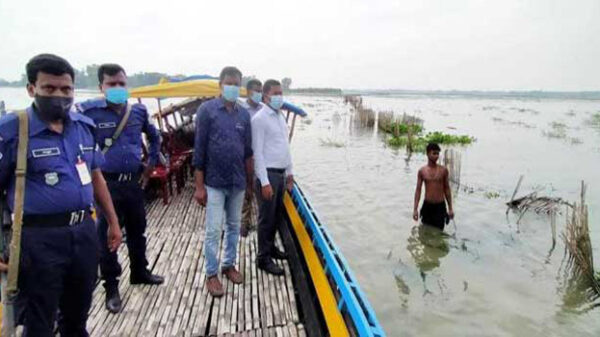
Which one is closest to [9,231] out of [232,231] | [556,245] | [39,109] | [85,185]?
[85,185]

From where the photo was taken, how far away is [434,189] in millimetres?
5688

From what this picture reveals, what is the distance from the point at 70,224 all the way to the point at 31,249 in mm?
190

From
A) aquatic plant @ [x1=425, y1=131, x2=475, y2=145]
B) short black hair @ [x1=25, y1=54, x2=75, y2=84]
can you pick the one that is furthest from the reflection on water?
aquatic plant @ [x1=425, y1=131, x2=475, y2=145]

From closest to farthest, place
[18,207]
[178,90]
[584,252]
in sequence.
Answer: [18,207]
[584,252]
[178,90]

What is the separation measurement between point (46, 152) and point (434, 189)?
200 inches

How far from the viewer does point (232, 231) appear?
3334 millimetres

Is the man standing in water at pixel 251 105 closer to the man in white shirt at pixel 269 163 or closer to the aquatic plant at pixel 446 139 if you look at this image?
the man in white shirt at pixel 269 163

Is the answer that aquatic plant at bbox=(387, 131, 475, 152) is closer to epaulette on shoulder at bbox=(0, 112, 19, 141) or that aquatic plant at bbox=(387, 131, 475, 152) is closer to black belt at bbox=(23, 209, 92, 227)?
black belt at bbox=(23, 209, 92, 227)

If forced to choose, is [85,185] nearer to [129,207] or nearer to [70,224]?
[70,224]

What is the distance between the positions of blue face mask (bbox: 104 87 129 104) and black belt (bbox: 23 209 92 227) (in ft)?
4.15

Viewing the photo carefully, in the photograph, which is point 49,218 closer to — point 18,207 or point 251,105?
point 18,207

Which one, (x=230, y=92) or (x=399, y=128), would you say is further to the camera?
(x=399, y=128)

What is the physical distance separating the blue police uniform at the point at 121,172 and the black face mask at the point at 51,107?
1.06 m

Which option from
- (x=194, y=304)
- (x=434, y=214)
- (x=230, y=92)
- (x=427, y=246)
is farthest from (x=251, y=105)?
(x=427, y=246)
